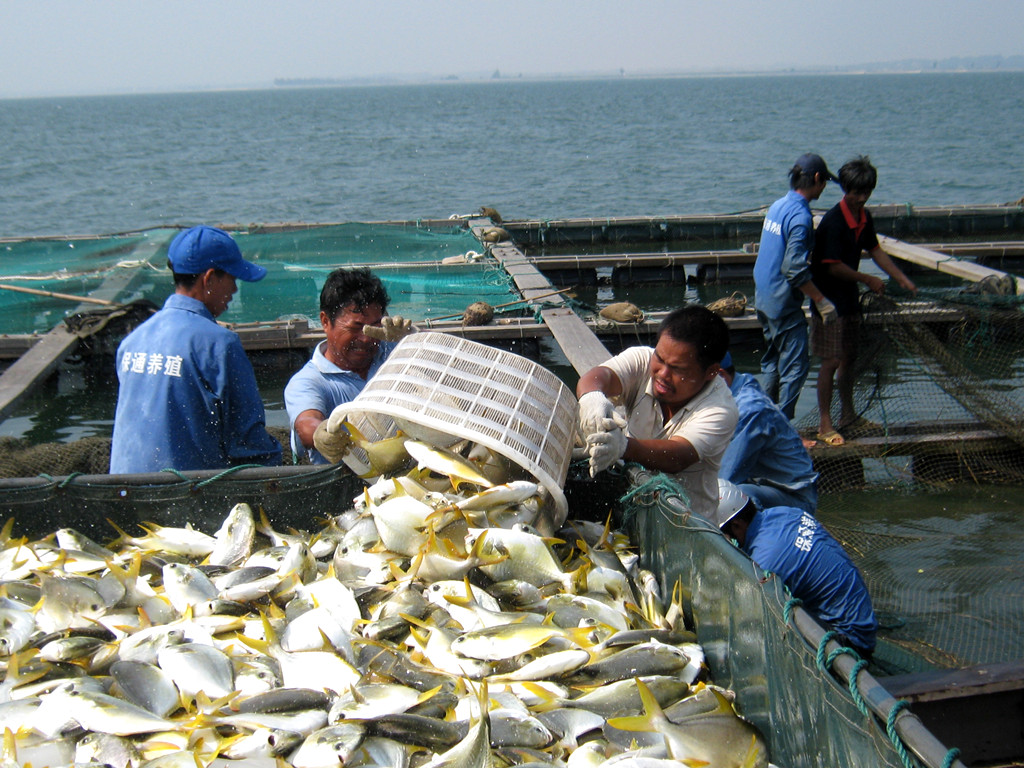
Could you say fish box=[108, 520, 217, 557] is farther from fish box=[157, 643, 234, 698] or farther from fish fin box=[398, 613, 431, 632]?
fish fin box=[398, 613, 431, 632]

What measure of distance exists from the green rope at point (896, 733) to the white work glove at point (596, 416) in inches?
51.7

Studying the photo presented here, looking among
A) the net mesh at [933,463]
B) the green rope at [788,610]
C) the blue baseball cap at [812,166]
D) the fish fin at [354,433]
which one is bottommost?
the net mesh at [933,463]

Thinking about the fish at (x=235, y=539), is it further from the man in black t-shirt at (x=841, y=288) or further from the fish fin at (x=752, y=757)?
the man in black t-shirt at (x=841, y=288)

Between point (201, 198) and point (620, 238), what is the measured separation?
2003 cm

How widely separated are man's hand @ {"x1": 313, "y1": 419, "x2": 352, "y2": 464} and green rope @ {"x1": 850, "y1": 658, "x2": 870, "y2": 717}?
1.81 metres

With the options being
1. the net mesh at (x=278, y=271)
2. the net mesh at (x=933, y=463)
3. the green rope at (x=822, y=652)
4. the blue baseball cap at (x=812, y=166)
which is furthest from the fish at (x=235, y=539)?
the net mesh at (x=278, y=271)

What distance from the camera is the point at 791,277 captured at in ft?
21.3

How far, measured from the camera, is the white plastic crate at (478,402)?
2.71 metres

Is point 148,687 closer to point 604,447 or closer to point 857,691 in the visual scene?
point 604,447

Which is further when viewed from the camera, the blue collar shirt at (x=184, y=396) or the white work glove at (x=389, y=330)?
the white work glove at (x=389, y=330)

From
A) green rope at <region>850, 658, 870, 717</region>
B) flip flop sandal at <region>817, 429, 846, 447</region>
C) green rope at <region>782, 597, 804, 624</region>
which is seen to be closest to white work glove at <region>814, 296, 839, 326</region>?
flip flop sandal at <region>817, 429, 846, 447</region>

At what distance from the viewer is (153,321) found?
3.57 meters

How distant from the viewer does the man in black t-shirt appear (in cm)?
658

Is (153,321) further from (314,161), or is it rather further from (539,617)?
(314,161)
